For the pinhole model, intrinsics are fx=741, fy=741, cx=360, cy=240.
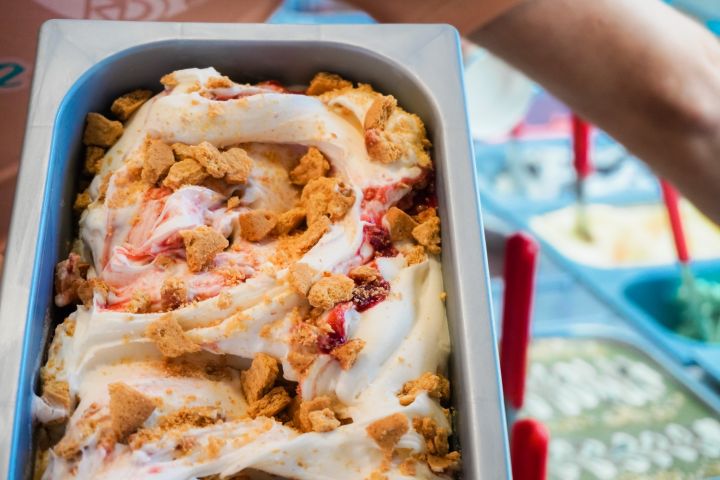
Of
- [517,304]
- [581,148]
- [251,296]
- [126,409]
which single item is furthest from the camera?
[581,148]

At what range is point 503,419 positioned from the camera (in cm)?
80

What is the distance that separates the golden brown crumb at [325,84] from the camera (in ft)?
3.54

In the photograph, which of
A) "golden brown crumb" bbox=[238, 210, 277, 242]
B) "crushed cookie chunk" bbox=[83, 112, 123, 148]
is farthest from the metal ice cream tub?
"golden brown crumb" bbox=[238, 210, 277, 242]

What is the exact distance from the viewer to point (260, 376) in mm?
848

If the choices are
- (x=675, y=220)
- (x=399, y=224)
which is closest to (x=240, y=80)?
(x=399, y=224)

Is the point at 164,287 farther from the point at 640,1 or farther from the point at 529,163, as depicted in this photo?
the point at 529,163

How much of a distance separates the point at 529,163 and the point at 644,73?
1.36 m

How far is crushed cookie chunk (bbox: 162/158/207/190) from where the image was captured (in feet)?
3.10

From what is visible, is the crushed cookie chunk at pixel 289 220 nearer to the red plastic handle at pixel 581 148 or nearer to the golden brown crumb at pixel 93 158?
the golden brown crumb at pixel 93 158

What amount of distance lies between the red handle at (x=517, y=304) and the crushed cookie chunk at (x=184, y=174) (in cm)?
73

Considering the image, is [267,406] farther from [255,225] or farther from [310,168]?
[310,168]

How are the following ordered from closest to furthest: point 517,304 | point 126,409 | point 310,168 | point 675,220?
1. point 126,409
2. point 310,168
3. point 517,304
4. point 675,220

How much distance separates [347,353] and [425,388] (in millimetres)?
98

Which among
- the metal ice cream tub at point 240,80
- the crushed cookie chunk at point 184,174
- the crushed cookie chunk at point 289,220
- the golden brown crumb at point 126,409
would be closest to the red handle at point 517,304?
the metal ice cream tub at point 240,80
